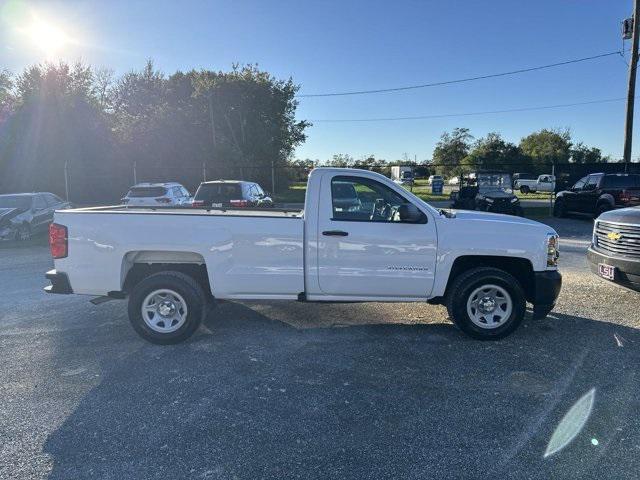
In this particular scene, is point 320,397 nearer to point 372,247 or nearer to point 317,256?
point 317,256

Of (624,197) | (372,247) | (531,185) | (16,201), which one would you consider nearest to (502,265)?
(372,247)

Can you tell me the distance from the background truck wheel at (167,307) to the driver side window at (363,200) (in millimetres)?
1794

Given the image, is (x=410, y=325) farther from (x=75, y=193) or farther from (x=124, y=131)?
(x=124, y=131)

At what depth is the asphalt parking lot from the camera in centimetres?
303

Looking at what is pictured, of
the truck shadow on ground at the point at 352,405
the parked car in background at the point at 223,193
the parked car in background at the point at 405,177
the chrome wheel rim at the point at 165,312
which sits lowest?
the truck shadow on ground at the point at 352,405

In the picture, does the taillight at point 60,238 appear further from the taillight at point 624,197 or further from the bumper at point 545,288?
the taillight at point 624,197

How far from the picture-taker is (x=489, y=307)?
513 cm

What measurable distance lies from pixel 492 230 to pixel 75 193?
83.8ft

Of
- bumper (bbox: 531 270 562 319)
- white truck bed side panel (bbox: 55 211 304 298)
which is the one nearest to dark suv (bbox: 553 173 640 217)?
bumper (bbox: 531 270 562 319)

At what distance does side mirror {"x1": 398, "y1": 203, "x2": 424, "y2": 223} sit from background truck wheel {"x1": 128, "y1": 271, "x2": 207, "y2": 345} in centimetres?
236

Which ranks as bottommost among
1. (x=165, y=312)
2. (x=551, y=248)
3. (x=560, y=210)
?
(x=165, y=312)

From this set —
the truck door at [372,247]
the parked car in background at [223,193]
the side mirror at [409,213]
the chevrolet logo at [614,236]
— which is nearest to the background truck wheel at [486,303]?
the truck door at [372,247]

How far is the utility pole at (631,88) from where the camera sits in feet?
61.5

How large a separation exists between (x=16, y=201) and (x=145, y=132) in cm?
1904
